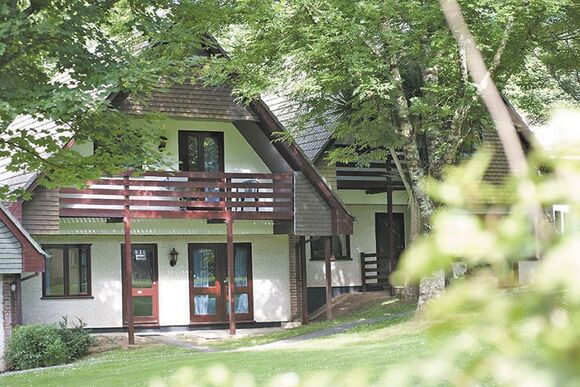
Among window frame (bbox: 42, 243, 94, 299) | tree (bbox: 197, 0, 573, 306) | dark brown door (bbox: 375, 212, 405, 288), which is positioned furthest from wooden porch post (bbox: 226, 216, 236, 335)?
dark brown door (bbox: 375, 212, 405, 288)

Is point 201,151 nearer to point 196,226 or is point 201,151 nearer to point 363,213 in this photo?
Result: point 196,226

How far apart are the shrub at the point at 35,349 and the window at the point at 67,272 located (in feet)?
11.8

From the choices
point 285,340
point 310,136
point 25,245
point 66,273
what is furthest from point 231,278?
point 310,136

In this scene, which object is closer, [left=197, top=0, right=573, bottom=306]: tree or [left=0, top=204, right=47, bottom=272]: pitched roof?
[left=197, top=0, right=573, bottom=306]: tree

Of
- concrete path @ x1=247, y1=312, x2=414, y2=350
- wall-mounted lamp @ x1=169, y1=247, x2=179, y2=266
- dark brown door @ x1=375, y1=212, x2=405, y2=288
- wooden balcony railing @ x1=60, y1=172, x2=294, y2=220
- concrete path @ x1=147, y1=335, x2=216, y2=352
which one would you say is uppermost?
wooden balcony railing @ x1=60, y1=172, x2=294, y2=220

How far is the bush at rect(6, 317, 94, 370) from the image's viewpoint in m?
19.6

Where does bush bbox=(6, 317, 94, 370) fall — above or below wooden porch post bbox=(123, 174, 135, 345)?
below

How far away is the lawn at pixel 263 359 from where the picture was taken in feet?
45.6

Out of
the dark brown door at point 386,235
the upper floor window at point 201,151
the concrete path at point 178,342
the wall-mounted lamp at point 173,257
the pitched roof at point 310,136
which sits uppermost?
the pitched roof at point 310,136

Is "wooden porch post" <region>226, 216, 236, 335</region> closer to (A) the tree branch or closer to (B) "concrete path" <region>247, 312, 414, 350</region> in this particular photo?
(B) "concrete path" <region>247, 312, 414, 350</region>

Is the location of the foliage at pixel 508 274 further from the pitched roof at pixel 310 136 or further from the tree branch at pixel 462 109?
the pitched roof at pixel 310 136

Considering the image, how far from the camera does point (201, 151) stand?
25484 mm

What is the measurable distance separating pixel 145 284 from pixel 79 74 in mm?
12320

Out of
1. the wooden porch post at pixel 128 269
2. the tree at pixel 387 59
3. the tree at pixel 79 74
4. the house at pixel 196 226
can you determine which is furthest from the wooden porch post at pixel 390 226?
the tree at pixel 79 74
